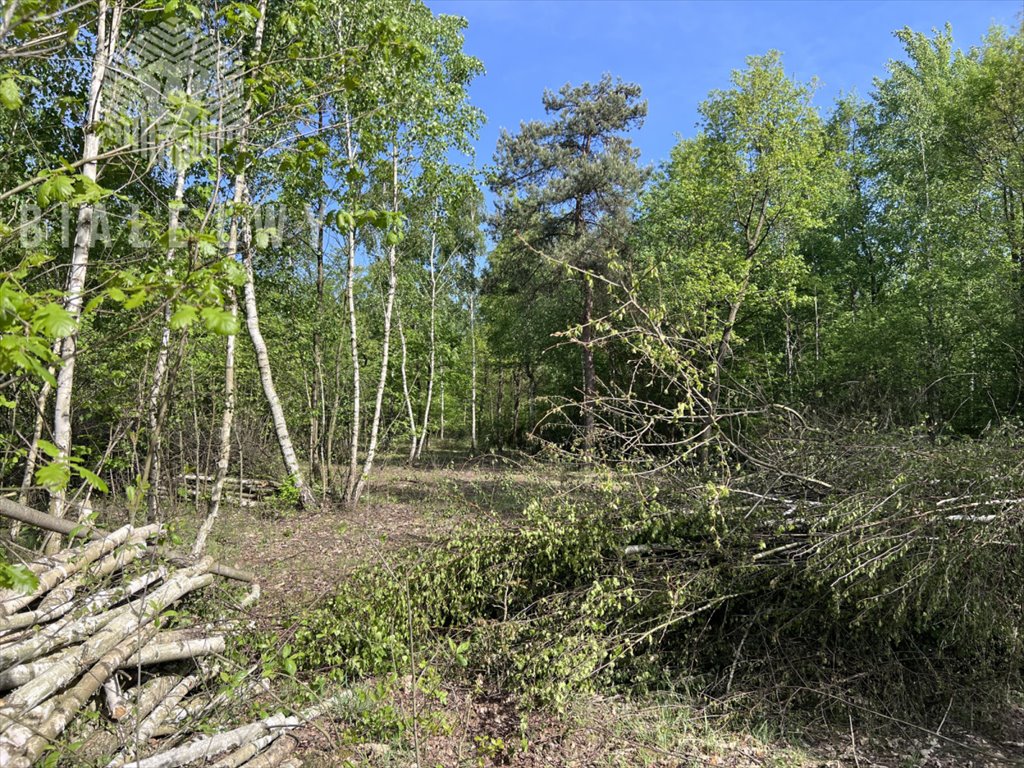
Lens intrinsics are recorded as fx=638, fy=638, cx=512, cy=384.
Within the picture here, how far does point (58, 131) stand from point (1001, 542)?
13.3m

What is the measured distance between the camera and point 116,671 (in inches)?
159

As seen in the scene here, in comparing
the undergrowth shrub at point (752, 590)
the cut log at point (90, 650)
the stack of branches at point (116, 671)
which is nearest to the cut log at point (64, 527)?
the stack of branches at point (116, 671)

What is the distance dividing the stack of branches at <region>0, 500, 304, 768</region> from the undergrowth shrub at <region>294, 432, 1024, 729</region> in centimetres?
93

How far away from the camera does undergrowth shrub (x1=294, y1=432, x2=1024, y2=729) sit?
179 inches

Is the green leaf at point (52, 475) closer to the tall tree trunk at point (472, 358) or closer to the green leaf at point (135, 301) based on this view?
the green leaf at point (135, 301)

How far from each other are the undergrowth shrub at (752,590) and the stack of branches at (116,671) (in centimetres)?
93

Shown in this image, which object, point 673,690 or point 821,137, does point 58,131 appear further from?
point 821,137

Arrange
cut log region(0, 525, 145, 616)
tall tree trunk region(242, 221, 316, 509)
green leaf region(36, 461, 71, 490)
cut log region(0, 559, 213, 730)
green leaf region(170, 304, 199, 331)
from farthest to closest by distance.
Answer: tall tree trunk region(242, 221, 316, 509) → cut log region(0, 525, 145, 616) → cut log region(0, 559, 213, 730) → green leaf region(170, 304, 199, 331) → green leaf region(36, 461, 71, 490)

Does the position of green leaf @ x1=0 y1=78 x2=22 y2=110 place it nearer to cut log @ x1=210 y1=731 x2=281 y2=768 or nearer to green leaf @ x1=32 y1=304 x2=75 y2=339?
green leaf @ x1=32 y1=304 x2=75 y2=339

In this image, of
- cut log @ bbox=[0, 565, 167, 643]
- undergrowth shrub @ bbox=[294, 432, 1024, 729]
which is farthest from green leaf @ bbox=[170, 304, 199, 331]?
undergrowth shrub @ bbox=[294, 432, 1024, 729]

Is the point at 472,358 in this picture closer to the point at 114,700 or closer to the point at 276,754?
the point at 114,700

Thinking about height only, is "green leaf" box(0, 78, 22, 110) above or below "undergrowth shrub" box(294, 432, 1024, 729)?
above

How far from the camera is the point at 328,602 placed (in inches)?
220

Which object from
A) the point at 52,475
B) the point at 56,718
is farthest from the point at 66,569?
the point at 52,475
